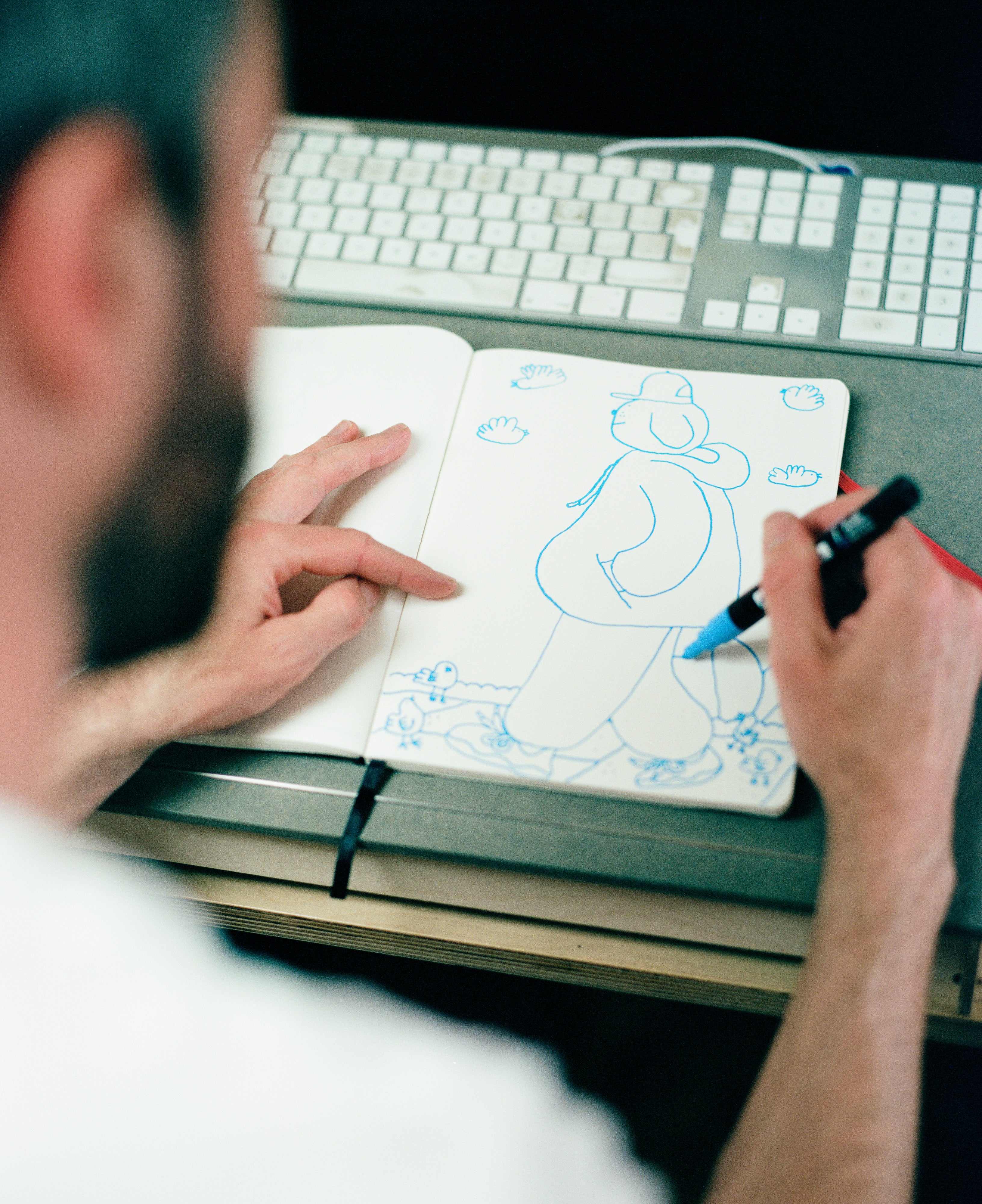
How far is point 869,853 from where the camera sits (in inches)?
14.4

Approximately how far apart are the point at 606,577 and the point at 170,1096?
1.10 ft

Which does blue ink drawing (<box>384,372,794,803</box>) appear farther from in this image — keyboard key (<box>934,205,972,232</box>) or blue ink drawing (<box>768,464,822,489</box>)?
keyboard key (<box>934,205,972,232</box>)

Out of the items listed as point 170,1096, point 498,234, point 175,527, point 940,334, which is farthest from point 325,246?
point 170,1096

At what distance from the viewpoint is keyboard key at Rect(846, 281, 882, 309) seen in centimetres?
58

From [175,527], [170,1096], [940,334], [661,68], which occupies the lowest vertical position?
[170,1096]

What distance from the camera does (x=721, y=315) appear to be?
0.59 metres

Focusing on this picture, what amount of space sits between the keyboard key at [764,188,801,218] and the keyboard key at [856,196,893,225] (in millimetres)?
42

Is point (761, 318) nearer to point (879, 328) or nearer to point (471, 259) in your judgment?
point (879, 328)

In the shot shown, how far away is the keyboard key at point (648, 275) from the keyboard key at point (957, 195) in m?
0.18

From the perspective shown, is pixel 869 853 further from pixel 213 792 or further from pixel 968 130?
pixel 968 130

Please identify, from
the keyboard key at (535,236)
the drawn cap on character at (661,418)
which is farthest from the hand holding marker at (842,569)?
the keyboard key at (535,236)

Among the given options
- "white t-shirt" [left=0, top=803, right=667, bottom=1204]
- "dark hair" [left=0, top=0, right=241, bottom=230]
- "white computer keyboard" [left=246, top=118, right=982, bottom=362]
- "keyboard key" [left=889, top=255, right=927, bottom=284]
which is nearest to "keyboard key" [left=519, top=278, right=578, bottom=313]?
"white computer keyboard" [left=246, top=118, right=982, bottom=362]

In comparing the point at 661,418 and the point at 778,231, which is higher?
the point at 778,231

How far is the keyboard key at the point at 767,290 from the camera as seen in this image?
593mm
